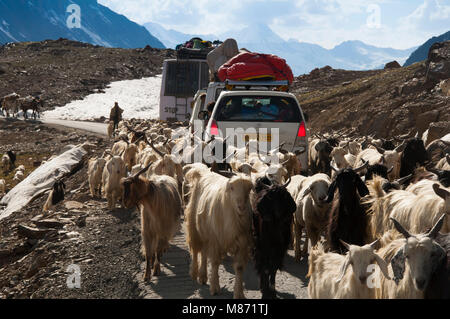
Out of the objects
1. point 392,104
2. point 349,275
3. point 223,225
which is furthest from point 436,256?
point 392,104

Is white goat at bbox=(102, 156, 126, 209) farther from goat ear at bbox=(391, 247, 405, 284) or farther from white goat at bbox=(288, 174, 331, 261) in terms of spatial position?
goat ear at bbox=(391, 247, 405, 284)

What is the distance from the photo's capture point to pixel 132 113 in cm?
4625

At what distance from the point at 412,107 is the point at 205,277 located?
52.9ft

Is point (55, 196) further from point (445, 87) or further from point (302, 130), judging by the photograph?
point (445, 87)

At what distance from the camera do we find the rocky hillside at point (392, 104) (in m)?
20.4

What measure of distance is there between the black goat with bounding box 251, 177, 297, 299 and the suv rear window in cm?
419

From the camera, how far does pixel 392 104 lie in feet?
78.7

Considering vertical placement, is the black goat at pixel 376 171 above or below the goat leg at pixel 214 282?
above

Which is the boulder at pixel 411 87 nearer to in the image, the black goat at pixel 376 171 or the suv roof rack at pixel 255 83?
the suv roof rack at pixel 255 83

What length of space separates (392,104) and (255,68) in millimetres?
13912

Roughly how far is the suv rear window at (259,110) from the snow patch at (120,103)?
3338cm

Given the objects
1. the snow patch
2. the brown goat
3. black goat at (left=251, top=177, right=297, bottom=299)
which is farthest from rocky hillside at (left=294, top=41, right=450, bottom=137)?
the snow patch

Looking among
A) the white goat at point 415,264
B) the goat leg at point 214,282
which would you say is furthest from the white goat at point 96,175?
the white goat at point 415,264

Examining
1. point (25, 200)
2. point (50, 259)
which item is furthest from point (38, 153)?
point (50, 259)
